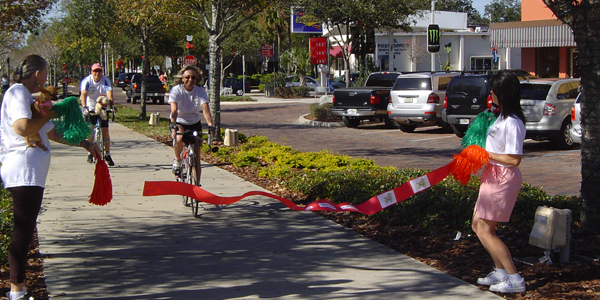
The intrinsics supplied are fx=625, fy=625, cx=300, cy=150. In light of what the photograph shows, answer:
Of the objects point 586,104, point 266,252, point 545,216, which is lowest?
point 266,252

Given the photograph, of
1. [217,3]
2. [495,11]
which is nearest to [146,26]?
[217,3]

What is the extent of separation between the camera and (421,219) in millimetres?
6809

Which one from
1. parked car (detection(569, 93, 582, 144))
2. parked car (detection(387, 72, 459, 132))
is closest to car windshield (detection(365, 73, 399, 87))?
parked car (detection(387, 72, 459, 132))

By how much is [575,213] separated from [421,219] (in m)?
1.64

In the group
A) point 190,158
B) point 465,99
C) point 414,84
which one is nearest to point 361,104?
point 414,84

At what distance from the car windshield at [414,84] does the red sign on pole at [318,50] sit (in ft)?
36.5

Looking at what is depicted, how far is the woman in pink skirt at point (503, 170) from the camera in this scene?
14.9 feet

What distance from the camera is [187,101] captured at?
8359 millimetres

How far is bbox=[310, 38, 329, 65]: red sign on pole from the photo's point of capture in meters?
30.5

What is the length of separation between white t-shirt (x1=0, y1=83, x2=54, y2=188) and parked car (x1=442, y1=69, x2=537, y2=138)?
13.9 metres

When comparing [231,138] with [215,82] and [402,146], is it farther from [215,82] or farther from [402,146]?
[402,146]

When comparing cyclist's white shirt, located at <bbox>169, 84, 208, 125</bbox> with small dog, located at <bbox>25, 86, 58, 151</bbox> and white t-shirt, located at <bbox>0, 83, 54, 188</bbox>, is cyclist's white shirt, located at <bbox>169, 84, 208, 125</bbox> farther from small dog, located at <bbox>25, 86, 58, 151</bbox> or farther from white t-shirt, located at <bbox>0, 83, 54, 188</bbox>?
white t-shirt, located at <bbox>0, 83, 54, 188</bbox>

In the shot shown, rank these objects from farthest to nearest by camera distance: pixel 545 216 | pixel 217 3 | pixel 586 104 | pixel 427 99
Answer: pixel 427 99 → pixel 217 3 → pixel 586 104 → pixel 545 216

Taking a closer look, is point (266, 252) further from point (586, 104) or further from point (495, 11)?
point (495, 11)
